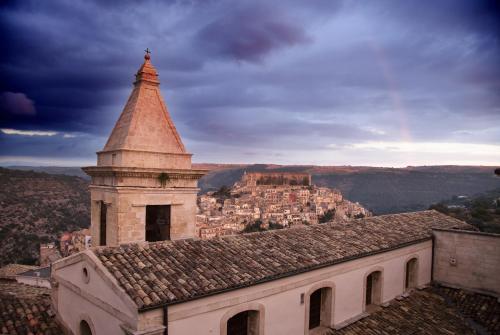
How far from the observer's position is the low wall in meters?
14.7

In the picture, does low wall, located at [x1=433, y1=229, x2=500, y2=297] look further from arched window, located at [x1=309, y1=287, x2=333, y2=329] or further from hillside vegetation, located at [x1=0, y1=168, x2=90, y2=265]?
hillside vegetation, located at [x1=0, y1=168, x2=90, y2=265]

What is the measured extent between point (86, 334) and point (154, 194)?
3903 millimetres

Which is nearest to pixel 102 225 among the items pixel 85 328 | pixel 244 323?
pixel 85 328

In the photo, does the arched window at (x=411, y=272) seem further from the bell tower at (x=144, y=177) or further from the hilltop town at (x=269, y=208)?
the hilltop town at (x=269, y=208)

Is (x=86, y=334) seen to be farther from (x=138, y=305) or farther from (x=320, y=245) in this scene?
(x=320, y=245)

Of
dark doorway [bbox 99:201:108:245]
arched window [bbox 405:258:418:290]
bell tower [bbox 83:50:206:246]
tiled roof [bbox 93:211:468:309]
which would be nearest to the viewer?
tiled roof [bbox 93:211:468:309]

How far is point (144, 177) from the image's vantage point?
9.75 metres

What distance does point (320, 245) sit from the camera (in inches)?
460

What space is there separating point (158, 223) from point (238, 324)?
3906 millimetres

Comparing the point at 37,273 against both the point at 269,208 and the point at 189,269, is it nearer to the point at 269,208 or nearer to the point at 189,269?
the point at 189,269

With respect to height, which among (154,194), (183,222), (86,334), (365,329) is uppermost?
(154,194)

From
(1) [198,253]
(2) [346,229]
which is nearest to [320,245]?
(2) [346,229]

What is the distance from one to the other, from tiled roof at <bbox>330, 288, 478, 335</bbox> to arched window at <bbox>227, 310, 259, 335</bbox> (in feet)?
10.4

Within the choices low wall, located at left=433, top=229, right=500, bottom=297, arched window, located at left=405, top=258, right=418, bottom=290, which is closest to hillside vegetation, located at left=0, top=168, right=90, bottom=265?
arched window, located at left=405, top=258, right=418, bottom=290
